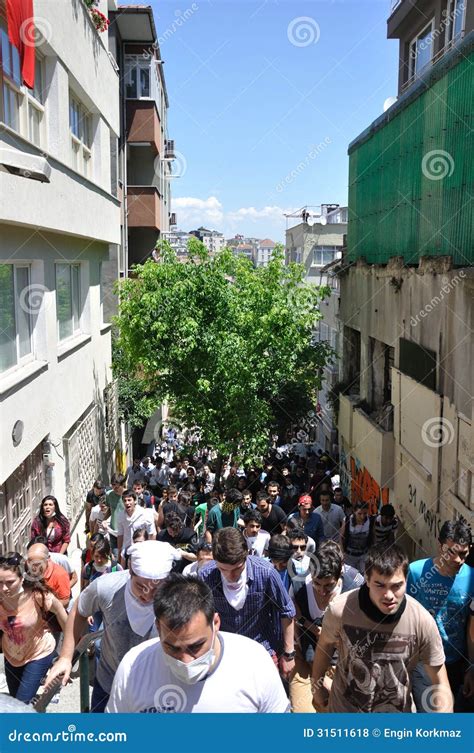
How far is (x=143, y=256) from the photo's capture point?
2859 centimetres

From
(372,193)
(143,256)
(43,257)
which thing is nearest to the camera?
(43,257)

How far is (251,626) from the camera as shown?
4.48 metres

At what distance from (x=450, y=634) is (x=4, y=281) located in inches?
262

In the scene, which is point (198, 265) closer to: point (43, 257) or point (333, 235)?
point (43, 257)

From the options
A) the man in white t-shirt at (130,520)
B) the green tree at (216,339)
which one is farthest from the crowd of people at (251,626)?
the green tree at (216,339)

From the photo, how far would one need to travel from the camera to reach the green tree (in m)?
14.3

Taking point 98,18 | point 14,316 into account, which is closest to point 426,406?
point 14,316

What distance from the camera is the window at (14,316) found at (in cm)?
873

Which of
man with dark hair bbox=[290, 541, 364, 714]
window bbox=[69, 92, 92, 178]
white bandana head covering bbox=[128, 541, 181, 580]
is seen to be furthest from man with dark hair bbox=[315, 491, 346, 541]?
window bbox=[69, 92, 92, 178]

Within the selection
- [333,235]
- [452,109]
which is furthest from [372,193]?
[333,235]

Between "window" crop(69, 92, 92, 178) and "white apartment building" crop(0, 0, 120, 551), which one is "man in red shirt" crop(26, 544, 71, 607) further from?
"window" crop(69, 92, 92, 178)

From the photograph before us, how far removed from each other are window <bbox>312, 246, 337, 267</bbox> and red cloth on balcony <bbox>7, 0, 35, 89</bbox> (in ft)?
111
